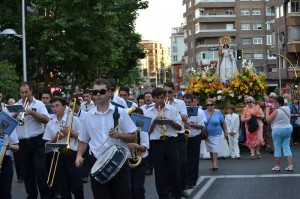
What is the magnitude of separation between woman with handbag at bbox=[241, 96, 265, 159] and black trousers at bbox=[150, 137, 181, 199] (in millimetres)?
9868

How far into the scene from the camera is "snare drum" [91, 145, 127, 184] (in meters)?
7.60

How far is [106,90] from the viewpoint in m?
7.92

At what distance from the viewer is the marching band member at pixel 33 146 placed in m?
11.9

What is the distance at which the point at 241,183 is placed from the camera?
1476 cm

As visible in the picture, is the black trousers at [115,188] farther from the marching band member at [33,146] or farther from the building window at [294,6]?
the building window at [294,6]

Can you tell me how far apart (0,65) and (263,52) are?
8149 cm

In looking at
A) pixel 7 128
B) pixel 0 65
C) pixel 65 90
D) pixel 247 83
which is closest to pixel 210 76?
pixel 247 83

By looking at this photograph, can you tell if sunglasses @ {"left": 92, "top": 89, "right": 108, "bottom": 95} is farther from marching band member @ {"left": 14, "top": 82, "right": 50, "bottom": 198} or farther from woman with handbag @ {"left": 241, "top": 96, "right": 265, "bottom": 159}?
woman with handbag @ {"left": 241, "top": 96, "right": 265, "bottom": 159}

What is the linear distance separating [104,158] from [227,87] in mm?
16699

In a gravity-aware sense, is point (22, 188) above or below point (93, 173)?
below

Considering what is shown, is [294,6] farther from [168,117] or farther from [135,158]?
[135,158]

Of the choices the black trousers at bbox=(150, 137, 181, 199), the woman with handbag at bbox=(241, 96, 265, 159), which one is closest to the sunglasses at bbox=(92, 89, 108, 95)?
the black trousers at bbox=(150, 137, 181, 199)

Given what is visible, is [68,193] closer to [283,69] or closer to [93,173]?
[93,173]

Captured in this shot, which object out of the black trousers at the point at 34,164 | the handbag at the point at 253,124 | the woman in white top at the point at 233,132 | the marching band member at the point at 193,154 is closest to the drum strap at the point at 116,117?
the black trousers at the point at 34,164
